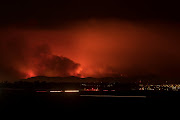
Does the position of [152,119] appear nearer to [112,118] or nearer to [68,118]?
[112,118]

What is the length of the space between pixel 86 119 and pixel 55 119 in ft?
9.84

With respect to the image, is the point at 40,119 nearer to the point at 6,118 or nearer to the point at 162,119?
the point at 6,118

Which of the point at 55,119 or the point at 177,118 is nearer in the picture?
the point at 55,119

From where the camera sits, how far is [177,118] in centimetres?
3020

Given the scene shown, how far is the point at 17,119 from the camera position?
28719mm

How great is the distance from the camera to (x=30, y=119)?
28.8m

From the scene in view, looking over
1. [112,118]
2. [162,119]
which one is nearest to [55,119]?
[112,118]

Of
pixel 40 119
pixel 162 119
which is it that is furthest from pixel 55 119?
pixel 162 119

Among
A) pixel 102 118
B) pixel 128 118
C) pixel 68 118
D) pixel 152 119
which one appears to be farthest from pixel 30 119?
pixel 152 119

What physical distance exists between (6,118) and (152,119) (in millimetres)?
13923

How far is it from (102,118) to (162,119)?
227 inches

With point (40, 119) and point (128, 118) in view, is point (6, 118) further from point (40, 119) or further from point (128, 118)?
point (128, 118)

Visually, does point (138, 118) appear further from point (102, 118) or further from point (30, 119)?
point (30, 119)

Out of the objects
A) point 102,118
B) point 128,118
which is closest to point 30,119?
point 102,118
